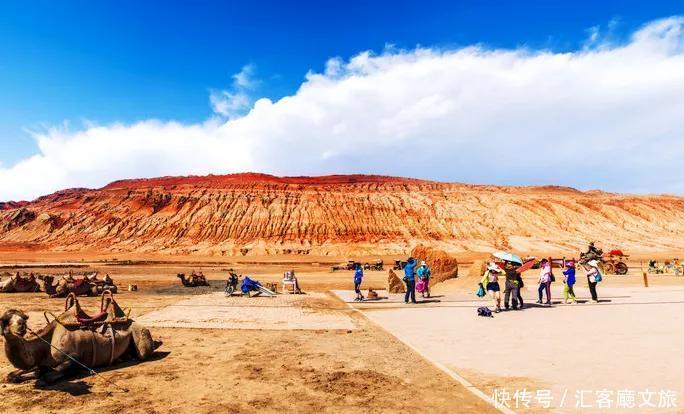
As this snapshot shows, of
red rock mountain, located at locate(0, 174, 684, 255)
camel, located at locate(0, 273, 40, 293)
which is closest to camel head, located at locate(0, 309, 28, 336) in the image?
camel, located at locate(0, 273, 40, 293)

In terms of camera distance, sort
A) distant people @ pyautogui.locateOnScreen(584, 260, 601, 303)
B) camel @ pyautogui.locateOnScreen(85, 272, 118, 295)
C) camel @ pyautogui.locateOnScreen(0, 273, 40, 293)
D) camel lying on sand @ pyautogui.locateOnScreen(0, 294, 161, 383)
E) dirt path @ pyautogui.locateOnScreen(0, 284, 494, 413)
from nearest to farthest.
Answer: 1. dirt path @ pyautogui.locateOnScreen(0, 284, 494, 413)
2. camel lying on sand @ pyautogui.locateOnScreen(0, 294, 161, 383)
3. distant people @ pyautogui.locateOnScreen(584, 260, 601, 303)
4. camel @ pyautogui.locateOnScreen(85, 272, 118, 295)
5. camel @ pyautogui.locateOnScreen(0, 273, 40, 293)

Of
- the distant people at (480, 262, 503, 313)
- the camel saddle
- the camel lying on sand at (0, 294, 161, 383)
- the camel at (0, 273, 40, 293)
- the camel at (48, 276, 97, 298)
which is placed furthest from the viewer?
the camel at (0, 273, 40, 293)

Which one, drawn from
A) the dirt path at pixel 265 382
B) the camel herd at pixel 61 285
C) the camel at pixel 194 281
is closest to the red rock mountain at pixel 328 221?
the camel at pixel 194 281

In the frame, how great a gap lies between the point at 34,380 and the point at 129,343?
1847 mm

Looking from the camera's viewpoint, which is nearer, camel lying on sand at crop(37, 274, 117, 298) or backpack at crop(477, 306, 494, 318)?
backpack at crop(477, 306, 494, 318)

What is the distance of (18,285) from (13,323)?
20.9 m

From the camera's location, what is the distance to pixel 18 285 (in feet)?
78.0

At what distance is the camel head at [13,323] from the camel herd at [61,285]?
1471cm

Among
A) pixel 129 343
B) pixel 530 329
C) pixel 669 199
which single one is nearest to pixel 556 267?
pixel 530 329

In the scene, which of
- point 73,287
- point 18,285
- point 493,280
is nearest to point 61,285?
point 73,287

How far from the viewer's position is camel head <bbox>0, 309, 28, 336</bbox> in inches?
269

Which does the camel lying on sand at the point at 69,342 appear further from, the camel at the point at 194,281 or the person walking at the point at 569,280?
the camel at the point at 194,281

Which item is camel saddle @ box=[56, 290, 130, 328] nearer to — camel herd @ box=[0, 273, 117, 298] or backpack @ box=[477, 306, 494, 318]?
backpack @ box=[477, 306, 494, 318]

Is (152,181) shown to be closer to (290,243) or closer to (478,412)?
(290,243)
